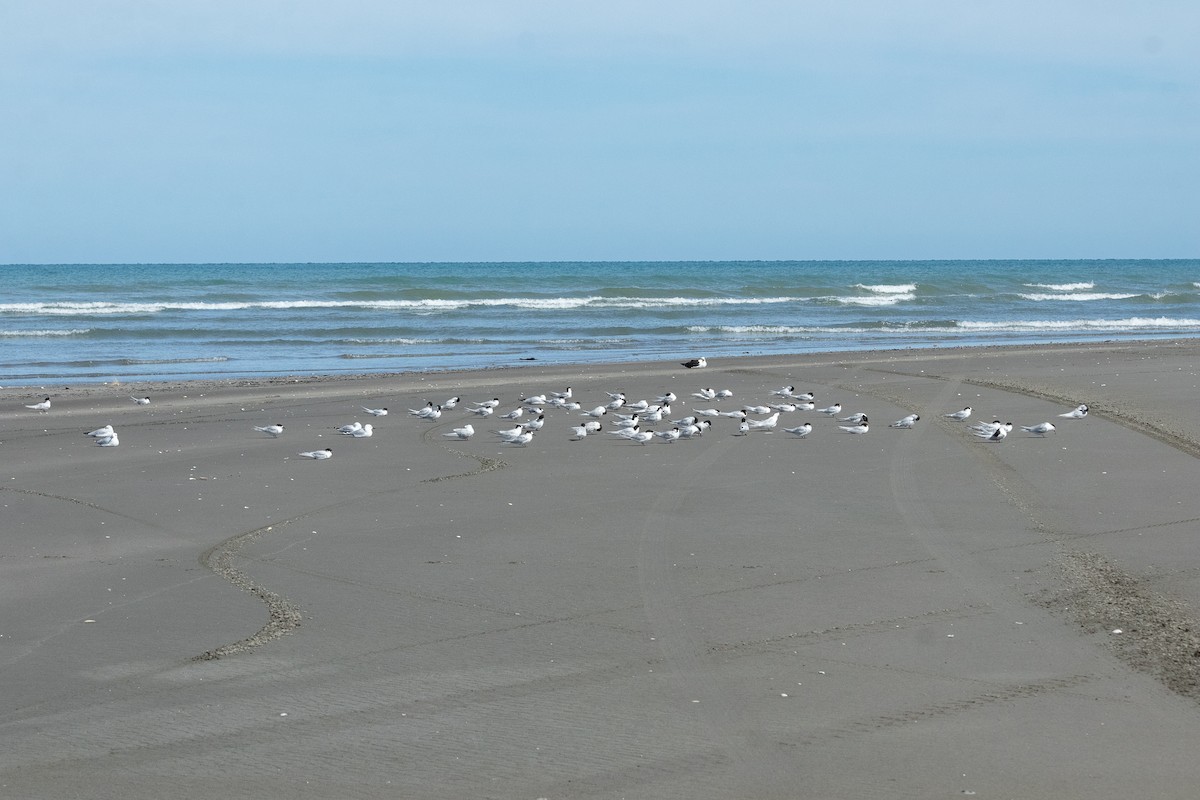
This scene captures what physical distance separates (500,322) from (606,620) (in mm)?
31703

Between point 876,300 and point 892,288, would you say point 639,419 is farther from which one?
point 892,288

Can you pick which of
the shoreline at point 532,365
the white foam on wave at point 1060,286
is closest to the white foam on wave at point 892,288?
the white foam on wave at point 1060,286

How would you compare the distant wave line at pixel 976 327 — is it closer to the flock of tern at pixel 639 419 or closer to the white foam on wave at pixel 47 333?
the white foam on wave at pixel 47 333

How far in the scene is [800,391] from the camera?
57.8ft

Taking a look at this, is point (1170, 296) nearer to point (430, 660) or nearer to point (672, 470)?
point (672, 470)

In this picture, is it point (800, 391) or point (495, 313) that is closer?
point (800, 391)

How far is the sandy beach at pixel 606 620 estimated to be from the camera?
434 centimetres

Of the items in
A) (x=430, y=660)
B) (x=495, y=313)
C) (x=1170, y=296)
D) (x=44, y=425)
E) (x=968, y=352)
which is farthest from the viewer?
(x=1170, y=296)

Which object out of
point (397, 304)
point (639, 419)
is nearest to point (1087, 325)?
point (397, 304)

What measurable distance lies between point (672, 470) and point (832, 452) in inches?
72.4

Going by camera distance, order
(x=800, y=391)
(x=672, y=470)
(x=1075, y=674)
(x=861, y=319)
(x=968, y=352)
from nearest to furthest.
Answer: (x=1075, y=674) < (x=672, y=470) < (x=800, y=391) < (x=968, y=352) < (x=861, y=319)

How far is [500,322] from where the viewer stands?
123 feet

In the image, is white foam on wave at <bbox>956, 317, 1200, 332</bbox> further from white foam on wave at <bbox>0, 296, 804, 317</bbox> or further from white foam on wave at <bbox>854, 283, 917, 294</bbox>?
white foam on wave at <bbox>854, 283, 917, 294</bbox>

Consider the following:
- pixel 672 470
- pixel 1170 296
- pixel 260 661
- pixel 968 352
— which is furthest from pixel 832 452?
pixel 1170 296
